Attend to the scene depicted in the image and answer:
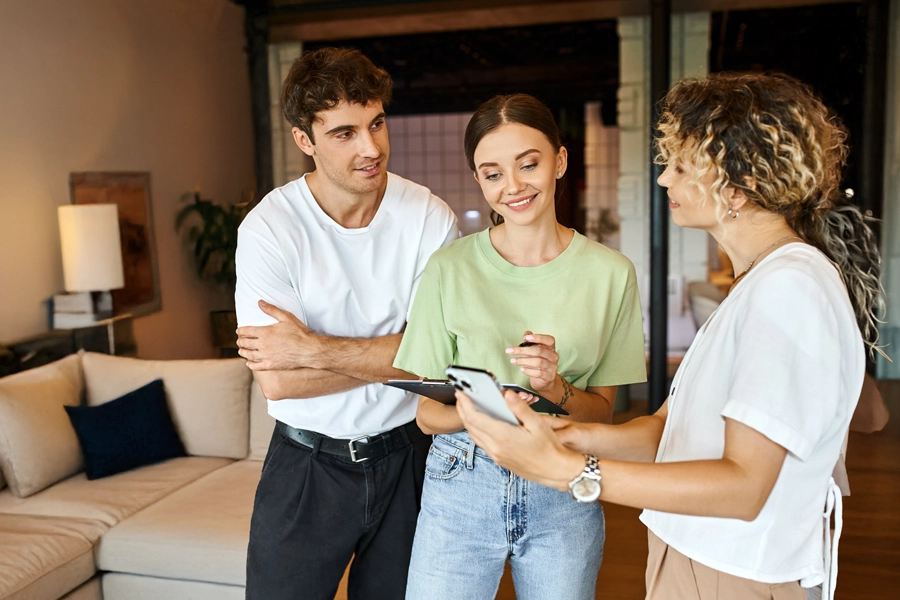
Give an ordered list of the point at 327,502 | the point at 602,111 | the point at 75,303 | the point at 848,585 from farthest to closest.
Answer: the point at 602,111, the point at 75,303, the point at 848,585, the point at 327,502

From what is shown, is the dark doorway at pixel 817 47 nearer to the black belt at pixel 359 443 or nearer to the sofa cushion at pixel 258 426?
the sofa cushion at pixel 258 426

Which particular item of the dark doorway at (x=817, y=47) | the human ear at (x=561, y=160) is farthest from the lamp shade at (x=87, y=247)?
the dark doorway at (x=817, y=47)

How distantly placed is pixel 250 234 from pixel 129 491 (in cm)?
189

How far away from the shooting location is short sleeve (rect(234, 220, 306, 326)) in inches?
68.6

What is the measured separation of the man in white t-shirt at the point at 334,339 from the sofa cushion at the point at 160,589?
1116 millimetres

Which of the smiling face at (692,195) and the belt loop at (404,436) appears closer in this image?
the smiling face at (692,195)

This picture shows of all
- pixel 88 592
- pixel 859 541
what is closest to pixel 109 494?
pixel 88 592

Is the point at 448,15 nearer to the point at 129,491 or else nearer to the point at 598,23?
the point at 598,23

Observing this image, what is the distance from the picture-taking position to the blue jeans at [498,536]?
4.77 ft

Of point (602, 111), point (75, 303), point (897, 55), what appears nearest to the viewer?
point (75, 303)

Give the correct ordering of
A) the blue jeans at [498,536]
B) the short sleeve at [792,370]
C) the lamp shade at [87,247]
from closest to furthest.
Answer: the short sleeve at [792,370]
the blue jeans at [498,536]
the lamp shade at [87,247]

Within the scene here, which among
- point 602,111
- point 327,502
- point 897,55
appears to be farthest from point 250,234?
point 602,111

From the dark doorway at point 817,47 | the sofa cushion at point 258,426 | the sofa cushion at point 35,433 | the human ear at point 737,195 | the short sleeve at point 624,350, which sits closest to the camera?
the human ear at point 737,195

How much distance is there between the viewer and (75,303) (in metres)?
4.23
